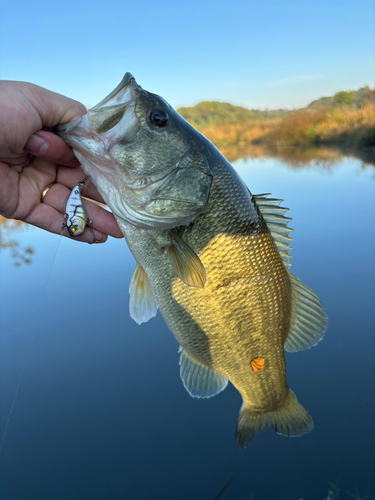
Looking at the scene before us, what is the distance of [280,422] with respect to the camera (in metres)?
1.98

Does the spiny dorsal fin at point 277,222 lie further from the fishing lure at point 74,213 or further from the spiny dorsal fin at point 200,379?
the fishing lure at point 74,213

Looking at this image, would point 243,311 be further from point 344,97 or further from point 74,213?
point 344,97

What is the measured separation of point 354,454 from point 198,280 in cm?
295

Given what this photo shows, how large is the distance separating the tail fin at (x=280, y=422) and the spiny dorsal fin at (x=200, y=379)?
25 centimetres

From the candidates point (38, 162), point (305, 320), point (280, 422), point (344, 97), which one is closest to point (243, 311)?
point (305, 320)

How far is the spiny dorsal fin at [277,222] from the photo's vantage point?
1.79 meters

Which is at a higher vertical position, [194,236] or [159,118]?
[159,118]

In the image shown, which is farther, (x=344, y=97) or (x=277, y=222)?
(x=344, y=97)

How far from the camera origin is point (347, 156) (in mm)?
17438

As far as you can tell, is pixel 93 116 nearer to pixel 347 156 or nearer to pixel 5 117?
pixel 5 117

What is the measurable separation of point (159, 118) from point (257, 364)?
4.51 feet

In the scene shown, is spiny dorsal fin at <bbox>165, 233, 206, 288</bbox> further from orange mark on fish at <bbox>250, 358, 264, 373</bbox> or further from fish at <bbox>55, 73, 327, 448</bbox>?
orange mark on fish at <bbox>250, 358, 264, 373</bbox>

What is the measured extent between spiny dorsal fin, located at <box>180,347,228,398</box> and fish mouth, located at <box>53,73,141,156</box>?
126 centimetres

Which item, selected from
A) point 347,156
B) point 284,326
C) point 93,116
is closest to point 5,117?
point 93,116
